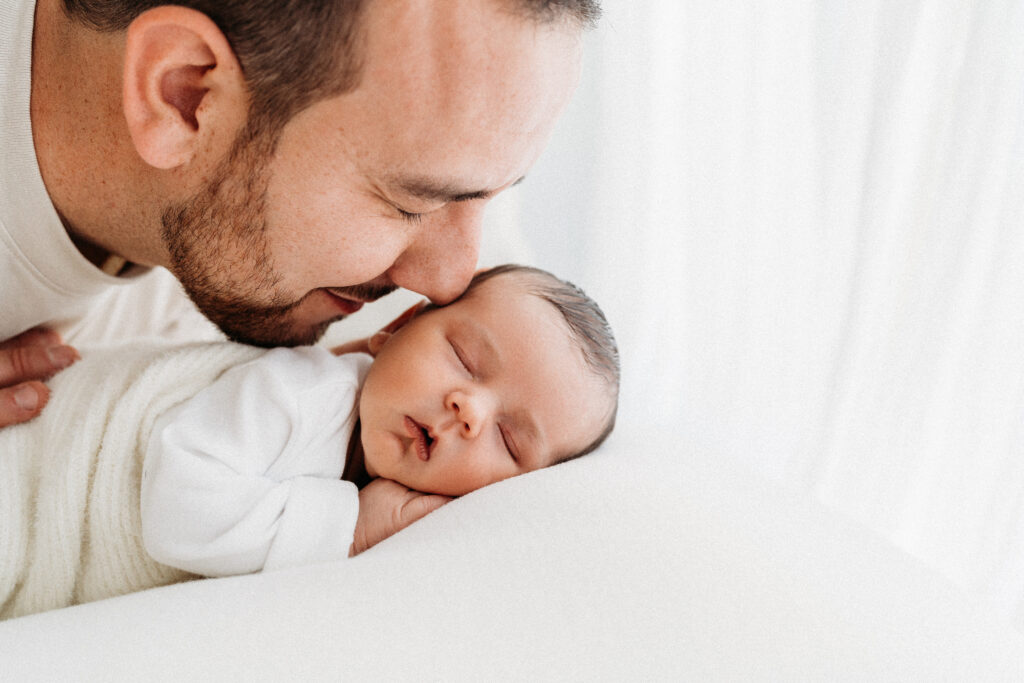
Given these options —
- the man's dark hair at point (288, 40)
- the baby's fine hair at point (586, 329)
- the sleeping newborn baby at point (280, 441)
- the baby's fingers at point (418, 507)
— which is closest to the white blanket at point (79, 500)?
the sleeping newborn baby at point (280, 441)

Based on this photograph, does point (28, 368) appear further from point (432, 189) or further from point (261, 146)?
point (432, 189)

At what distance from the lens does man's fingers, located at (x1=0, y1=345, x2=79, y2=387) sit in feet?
4.32

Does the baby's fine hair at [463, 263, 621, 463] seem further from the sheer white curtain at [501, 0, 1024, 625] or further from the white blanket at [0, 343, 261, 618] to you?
the white blanket at [0, 343, 261, 618]

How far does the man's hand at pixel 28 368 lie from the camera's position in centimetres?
116

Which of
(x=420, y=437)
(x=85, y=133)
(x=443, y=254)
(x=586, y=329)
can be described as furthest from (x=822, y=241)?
(x=85, y=133)

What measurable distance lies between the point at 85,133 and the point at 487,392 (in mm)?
743

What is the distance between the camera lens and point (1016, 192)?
47.5 inches

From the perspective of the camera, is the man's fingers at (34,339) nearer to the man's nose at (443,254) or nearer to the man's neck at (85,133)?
the man's neck at (85,133)

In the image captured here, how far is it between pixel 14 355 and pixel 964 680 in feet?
4.66

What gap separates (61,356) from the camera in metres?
1.34

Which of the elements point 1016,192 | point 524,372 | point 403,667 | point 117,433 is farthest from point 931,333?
point 117,433

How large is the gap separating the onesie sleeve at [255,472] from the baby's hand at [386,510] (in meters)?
0.03

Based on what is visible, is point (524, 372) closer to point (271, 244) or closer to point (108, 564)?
point (271, 244)

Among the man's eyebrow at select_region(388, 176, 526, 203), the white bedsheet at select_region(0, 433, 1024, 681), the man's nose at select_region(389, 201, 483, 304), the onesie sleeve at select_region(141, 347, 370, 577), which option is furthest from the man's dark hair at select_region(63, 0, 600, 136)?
the white bedsheet at select_region(0, 433, 1024, 681)
